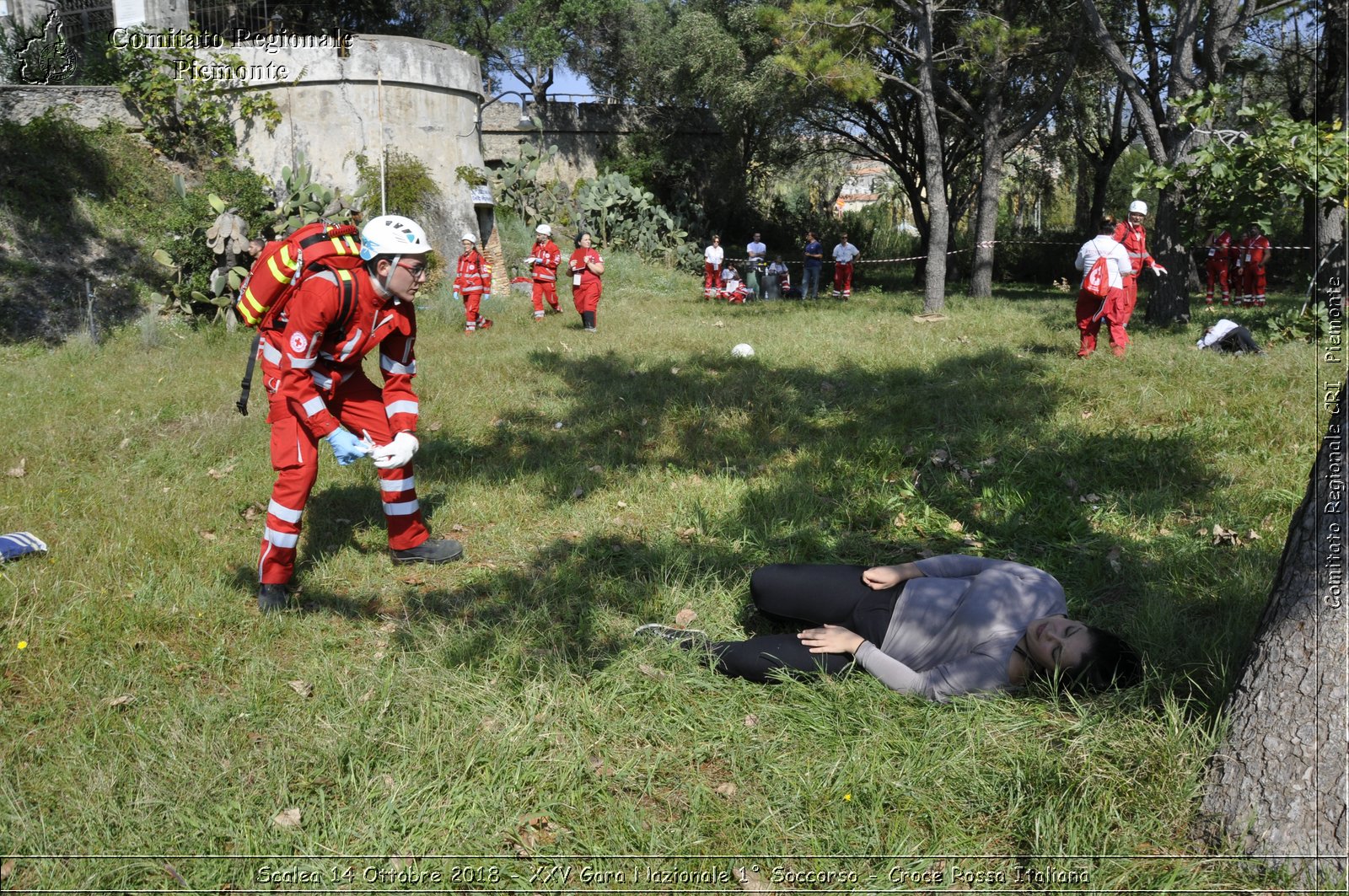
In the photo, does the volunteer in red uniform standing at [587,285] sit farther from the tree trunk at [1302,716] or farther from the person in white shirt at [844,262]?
the tree trunk at [1302,716]

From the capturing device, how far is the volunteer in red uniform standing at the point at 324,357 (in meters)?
4.59

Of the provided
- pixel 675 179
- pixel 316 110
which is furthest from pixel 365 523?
pixel 675 179

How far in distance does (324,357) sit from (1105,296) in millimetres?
8101

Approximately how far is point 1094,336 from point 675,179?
21447 mm

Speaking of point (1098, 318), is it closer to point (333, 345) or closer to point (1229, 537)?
point (1229, 537)

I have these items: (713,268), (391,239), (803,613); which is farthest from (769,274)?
(803,613)

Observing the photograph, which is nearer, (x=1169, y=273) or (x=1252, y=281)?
(x=1169, y=273)

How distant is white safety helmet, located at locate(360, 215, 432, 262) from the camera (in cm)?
473

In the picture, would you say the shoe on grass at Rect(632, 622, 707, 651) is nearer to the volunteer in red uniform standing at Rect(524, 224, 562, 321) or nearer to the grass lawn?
the grass lawn

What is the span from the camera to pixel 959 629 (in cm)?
371

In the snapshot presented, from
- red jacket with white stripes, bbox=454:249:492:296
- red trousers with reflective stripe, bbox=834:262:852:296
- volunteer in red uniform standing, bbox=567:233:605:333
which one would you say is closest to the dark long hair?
volunteer in red uniform standing, bbox=567:233:605:333

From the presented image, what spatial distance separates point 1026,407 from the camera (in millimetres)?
7887

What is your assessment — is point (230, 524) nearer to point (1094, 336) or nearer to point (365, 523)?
point (365, 523)

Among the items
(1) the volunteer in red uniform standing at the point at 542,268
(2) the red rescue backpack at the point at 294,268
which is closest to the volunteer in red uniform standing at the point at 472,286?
(1) the volunteer in red uniform standing at the point at 542,268
